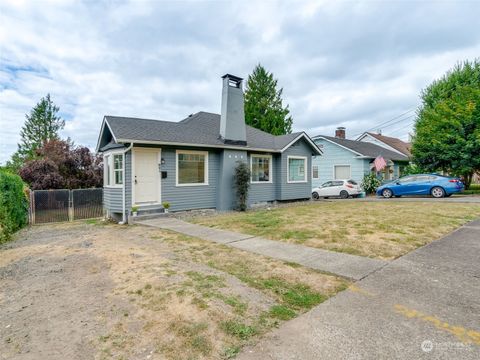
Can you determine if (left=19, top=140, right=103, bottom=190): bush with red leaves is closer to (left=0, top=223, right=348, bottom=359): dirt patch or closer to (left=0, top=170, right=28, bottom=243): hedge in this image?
(left=0, top=170, right=28, bottom=243): hedge

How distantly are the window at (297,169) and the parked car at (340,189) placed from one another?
14.8 feet

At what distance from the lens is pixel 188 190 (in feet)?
36.8

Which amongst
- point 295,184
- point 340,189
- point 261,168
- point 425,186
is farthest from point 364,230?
point 340,189

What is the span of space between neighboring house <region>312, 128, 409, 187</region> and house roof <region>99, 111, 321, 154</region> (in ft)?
24.8

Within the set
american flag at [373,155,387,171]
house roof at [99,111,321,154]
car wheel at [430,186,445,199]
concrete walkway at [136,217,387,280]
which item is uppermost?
house roof at [99,111,321,154]

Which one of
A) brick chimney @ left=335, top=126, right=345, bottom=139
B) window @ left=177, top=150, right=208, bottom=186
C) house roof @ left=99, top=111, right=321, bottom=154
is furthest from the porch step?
brick chimney @ left=335, top=126, right=345, bottom=139

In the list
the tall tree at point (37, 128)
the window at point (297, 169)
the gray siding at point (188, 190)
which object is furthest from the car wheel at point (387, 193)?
the tall tree at point (37, 128)

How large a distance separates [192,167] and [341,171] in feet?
49.5

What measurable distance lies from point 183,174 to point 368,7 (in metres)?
9.28

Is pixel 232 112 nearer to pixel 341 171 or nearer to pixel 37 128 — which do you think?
pixel 341 171

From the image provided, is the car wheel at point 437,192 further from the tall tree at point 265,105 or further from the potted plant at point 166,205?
the tall tree at point 265,105

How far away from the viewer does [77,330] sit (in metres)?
2.75

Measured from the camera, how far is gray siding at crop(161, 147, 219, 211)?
34.8 feet

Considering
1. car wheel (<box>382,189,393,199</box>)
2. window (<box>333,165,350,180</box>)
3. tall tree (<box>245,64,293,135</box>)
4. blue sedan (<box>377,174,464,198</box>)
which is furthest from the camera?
tall tree (<box>245,64,293,135</box>)
